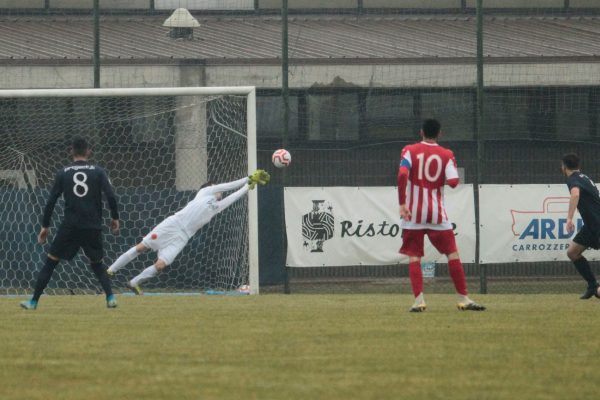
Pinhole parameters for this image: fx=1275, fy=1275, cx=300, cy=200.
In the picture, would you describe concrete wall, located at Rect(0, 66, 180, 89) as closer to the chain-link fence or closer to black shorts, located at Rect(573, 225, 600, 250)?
the chain-link fence

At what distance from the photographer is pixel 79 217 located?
1411 centimetres

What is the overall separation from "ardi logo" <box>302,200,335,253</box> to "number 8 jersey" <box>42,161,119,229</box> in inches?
245

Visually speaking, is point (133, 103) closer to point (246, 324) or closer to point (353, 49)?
point (353, 49)

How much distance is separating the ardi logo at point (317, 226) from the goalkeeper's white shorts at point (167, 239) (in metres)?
1.90

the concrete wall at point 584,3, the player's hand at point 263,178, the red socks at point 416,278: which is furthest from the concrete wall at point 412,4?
the red socks at point 416,278

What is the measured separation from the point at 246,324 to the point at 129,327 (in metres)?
1.03

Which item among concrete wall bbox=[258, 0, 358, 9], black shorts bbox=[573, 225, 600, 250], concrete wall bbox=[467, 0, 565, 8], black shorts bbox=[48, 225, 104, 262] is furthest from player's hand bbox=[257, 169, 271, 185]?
concrete wall bbox=[467, 0, 565, 8]

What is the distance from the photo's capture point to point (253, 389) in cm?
705

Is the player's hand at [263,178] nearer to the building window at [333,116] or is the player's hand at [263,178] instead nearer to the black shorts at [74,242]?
the building window at [333,116]

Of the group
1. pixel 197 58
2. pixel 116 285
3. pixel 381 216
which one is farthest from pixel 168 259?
pixel 197 58

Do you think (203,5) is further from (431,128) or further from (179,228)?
(431,128)

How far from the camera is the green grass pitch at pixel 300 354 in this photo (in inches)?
278

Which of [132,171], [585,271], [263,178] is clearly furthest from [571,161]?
[132,171]

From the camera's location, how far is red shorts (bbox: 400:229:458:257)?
1309 centimetres
